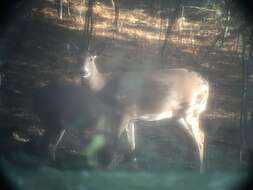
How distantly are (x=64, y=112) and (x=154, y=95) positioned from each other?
1.21 m

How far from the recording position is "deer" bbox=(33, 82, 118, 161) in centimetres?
731

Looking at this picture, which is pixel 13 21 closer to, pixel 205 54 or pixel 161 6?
pixel 161 6

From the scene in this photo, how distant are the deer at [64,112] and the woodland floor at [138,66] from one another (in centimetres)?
15

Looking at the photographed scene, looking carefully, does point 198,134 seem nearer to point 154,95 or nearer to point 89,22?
point 154,95

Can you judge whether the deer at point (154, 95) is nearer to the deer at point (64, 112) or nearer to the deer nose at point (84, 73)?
the deer nose at point (84, 73)

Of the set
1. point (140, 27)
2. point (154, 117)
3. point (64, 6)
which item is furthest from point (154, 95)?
point (64, 6)

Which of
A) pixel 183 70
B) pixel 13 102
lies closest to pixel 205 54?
pixel 183 70

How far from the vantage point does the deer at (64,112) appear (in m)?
7.31

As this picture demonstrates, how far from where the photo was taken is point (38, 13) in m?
7.58

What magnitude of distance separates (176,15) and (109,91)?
1.36 meters

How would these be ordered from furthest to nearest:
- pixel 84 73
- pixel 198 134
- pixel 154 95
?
pixel 198 134 < pixel 154 95 < pixel 84 73

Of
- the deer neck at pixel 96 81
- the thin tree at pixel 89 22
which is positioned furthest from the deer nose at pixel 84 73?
the thin tree at pixel 89 22

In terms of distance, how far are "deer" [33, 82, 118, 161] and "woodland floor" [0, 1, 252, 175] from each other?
0.15 meters

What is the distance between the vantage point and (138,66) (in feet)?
24.5
